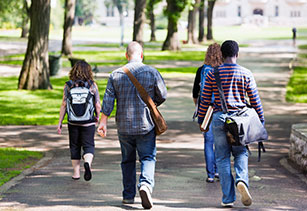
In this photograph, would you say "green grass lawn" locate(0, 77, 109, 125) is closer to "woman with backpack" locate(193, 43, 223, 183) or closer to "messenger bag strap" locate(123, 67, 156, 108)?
"woman with backpack" locate(193, 43, 223, 183)

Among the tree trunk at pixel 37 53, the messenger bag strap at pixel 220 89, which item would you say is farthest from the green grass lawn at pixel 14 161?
the tree trunk at pixel 37 53

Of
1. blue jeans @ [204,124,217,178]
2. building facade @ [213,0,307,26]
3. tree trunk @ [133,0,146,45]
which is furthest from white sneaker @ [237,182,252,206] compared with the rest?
building facade @ [213,0,307,26]

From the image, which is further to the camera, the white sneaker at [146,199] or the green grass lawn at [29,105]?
the green grass lawn at [29,105]

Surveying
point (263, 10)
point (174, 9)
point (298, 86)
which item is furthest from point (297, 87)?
point (263, 10)

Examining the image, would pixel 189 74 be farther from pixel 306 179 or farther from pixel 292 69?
pixel 306 179

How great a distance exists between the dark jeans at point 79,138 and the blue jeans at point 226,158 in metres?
1.97

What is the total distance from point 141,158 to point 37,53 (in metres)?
14.0

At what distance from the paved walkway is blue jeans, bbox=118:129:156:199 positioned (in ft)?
0.79

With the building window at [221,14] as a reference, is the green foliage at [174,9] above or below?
below

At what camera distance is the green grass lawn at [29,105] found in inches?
568

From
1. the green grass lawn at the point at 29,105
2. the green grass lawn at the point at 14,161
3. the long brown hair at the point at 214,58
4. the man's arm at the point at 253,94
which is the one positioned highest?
the long brown hair at the point at 214,58

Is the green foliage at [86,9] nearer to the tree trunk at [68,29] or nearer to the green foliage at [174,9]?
the green foliage at [174,9]

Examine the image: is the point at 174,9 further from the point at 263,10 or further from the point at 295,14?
the point at 295,14

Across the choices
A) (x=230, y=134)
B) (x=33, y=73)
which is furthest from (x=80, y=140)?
(x=33, y=73)
